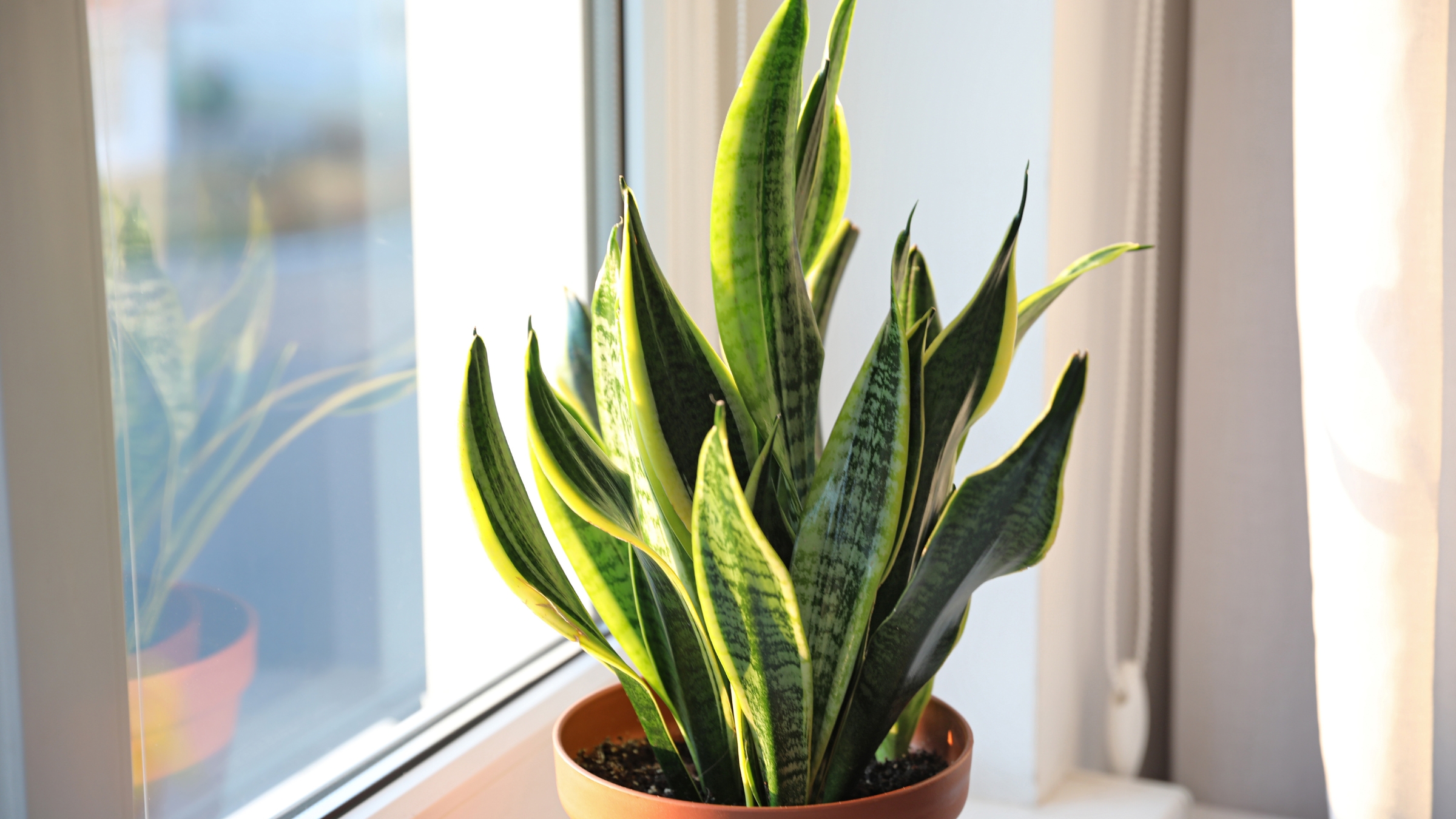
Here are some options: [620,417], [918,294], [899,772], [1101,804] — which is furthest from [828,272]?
[1101,804]

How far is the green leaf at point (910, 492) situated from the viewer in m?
0.39

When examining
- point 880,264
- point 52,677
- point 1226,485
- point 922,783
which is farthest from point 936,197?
point 52,677

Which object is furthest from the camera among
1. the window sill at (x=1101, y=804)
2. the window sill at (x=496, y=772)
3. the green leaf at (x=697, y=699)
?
the window sill at (x=1101, y=804)

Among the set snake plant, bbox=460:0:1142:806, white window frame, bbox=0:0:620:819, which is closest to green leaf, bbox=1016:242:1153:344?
snake plant, bbox=460:0:1142:806

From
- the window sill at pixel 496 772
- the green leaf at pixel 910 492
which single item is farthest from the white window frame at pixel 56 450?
the green leaf at pixel 910 492

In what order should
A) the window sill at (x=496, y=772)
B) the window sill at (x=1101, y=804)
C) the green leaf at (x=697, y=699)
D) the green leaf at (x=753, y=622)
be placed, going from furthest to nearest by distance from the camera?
the window sill at (x=1101, y=804) < the window sill at (x=496, y=772) < the green leaf at (x=697, y=699) < the green leaf at (x=753, y=622)

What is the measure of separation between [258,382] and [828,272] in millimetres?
332

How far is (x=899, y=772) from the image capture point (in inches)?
20.4

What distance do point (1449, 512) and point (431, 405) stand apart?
83cm

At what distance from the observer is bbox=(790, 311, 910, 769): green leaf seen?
38 centimetres

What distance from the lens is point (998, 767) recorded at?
84 centimetres

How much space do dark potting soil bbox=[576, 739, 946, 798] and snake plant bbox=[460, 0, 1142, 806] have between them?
2 centimetres

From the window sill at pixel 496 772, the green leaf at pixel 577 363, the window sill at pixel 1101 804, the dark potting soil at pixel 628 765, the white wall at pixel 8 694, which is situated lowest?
the window sill at pixel 1101 804

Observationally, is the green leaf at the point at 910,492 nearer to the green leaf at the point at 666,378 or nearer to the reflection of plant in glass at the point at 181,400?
the green leaf at the point at 666,378
